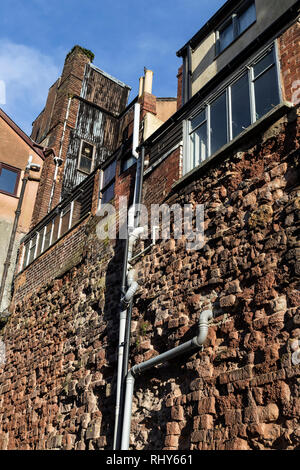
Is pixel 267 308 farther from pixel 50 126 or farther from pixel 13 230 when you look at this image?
pixel 50 126

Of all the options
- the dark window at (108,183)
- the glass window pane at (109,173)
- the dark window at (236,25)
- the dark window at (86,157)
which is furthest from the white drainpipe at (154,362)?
the dark window at (86,157)

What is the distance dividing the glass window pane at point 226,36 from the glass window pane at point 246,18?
29cm

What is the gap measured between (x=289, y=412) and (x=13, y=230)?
12577mm

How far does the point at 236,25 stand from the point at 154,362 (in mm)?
7940

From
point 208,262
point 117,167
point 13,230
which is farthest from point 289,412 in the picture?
point 13,230

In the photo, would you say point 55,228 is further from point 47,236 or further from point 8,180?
point 8,180

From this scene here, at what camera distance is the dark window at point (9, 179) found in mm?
16453

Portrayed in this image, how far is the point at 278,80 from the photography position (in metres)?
7.06

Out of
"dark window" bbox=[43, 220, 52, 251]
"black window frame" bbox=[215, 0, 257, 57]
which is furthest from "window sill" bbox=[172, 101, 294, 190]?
"dark window" bbox=[43, 220, 52, 251]

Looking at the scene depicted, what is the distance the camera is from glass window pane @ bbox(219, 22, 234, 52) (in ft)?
36.1

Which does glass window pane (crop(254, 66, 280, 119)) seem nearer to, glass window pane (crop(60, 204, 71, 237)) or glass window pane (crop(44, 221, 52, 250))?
glass window pane (crop(60, 204, 71, 237))

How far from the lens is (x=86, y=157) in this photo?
19562 mm

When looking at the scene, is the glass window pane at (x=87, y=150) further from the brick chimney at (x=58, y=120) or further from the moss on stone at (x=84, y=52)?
the moss on stone at (x=84, y=52)
